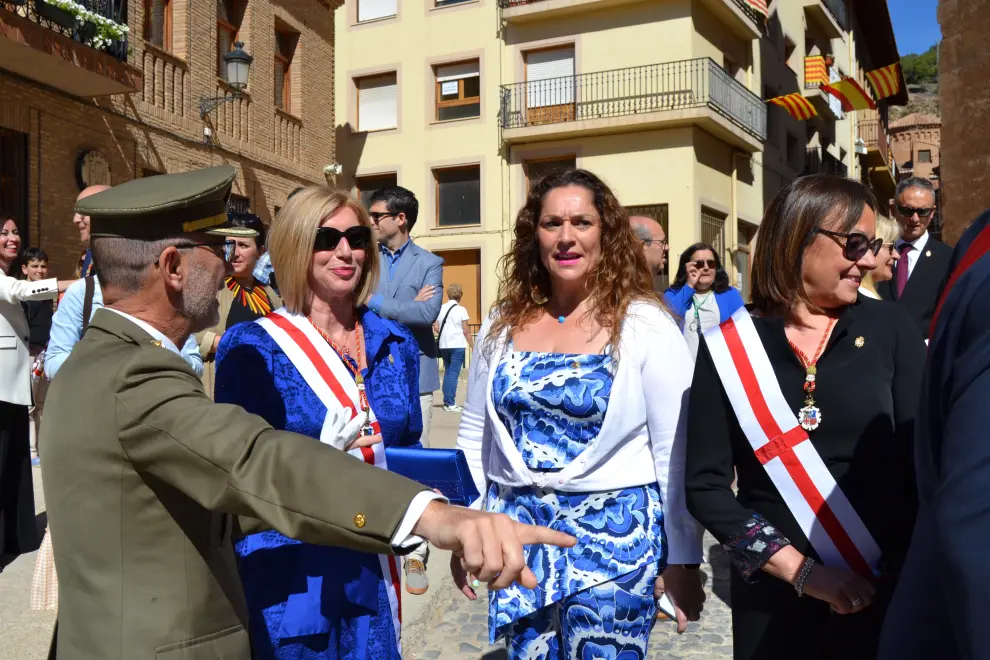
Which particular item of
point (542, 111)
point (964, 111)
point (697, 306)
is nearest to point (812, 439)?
point (697, 306)

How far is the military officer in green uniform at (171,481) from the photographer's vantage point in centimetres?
136

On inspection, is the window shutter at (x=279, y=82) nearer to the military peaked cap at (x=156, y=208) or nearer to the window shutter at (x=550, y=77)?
the window shutter at (x=550, y=77)

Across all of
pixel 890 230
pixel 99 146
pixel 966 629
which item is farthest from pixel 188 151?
pixel 966 629

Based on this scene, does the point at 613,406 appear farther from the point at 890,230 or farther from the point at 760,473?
the point at 890,230

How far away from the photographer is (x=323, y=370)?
98.6 inches

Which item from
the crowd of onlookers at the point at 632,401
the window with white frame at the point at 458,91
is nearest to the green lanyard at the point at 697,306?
the crowd of onlookers at the point at 632,401

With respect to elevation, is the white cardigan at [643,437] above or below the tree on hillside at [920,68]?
below

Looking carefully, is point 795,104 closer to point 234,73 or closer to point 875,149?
point 875,149

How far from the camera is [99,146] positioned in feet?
39.4

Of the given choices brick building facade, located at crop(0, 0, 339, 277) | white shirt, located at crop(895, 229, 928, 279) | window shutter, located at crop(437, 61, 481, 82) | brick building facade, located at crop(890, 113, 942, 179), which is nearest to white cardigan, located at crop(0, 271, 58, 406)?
white shirt, located at crop(895, 229, 928, 279)

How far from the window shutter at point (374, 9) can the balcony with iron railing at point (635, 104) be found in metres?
4.52

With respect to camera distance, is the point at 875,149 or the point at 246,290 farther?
the point at 875,149

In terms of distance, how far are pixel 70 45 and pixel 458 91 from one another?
45.5ft

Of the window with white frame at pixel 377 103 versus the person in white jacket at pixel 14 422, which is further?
the window with white frame at pixel 377 103
